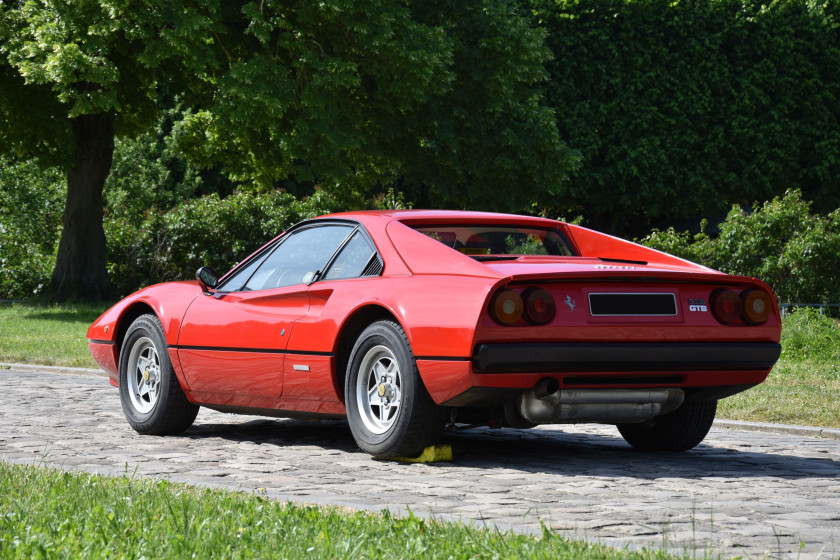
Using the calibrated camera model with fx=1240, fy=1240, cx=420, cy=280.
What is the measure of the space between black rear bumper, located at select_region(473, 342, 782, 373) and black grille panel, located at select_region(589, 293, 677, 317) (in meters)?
0.16

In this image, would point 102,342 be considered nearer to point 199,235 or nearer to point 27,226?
point 199,235

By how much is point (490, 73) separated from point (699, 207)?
12379 millimetres

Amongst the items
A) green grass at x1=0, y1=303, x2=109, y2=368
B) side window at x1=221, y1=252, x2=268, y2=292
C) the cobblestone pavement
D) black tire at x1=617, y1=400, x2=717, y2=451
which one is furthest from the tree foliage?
black tire at x1=617, y1=400, x2=717, y2=451

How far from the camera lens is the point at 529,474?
6.43 metres

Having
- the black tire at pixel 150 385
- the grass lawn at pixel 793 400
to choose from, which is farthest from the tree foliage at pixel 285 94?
the black tire at pixel 150 385

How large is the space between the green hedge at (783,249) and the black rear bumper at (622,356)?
41.6 ft

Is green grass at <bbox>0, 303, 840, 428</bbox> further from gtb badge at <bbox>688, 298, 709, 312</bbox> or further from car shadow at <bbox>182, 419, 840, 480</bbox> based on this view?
gtb badge at <bbox>688, 298, 709, 312</bbox>

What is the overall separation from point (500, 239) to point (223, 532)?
353cm

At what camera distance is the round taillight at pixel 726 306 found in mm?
6773

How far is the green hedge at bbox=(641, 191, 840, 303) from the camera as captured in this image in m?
19.0

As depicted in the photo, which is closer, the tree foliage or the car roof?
the car roof

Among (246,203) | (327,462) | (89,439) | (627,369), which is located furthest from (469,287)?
(246,203)

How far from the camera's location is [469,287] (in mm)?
6320

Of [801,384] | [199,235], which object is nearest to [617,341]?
[801,384]
